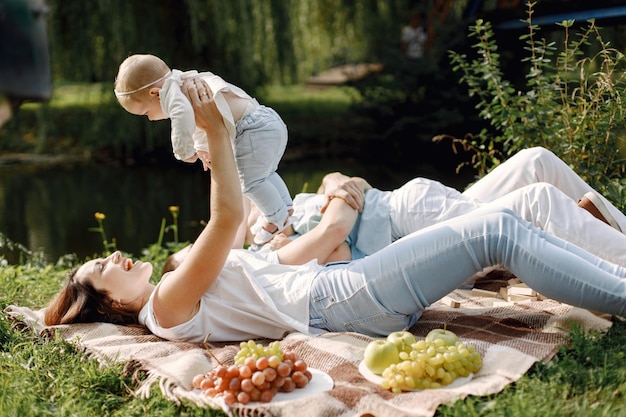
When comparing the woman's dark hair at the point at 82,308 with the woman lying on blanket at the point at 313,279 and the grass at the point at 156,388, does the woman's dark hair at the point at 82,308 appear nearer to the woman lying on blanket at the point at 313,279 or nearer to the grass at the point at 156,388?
the woman lying on blanket at the point at 313,279

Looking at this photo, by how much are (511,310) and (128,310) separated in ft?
4.81

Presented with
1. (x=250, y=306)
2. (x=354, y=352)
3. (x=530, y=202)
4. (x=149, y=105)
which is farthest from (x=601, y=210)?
(x=149, y=105)

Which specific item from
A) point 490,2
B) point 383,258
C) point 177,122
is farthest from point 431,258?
point 490,2

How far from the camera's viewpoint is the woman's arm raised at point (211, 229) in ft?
8.24

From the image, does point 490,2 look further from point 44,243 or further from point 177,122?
point 177,122

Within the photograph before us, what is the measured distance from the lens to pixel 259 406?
2148 mm

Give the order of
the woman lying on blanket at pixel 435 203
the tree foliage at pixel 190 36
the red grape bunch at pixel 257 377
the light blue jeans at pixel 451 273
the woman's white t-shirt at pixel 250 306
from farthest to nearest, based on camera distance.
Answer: the tree foliage at pixel 190 36
the woman lying on blanket at pixel 435 203
the woman's white t-shirt at pixel 250 306
the light blue jeans at pixel 451 273
the red grape bunch at pixel 257 377

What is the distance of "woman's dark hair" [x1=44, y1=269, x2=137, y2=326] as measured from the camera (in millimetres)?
2904

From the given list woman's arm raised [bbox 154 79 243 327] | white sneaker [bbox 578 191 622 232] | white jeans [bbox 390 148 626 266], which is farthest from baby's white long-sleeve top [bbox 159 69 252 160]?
white sneaker [bbox 578 191 622 232]

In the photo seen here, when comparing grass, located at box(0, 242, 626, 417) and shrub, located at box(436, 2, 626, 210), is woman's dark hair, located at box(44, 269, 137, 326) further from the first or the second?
shrub, located at box(436, 2, 626, 210)

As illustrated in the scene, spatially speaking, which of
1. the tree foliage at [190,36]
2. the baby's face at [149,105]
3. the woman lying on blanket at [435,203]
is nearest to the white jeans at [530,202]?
the woman lying on blanket at [435,203]

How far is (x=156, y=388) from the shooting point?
7.91 ft

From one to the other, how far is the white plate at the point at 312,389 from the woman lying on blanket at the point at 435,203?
687mm

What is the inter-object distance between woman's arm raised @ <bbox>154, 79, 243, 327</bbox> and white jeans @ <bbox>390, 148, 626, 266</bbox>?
0.90 meters
